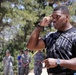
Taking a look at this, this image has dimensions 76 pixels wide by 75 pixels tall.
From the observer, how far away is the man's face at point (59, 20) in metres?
3.08

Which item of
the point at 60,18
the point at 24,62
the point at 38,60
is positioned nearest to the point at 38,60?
the point at 38,60

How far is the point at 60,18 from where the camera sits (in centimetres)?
308

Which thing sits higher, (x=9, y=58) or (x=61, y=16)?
(x=9, y=58)

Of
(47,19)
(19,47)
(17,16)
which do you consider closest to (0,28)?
(17,16)

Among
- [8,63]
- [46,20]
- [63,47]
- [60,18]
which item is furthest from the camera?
[8,63]

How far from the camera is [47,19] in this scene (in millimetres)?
3199

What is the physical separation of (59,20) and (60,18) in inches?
1.0

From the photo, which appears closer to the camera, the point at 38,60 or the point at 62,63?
the point at 62,63

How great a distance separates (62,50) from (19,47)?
20206 mm

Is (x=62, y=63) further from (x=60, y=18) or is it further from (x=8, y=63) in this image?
(x=8, y=63)

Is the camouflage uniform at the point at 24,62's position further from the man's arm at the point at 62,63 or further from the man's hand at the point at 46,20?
the man's arm at the point at 62,63

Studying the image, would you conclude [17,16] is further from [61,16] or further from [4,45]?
[61,16]

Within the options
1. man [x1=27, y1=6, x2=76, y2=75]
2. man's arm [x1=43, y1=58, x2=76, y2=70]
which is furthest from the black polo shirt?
man's arm [x1=43, y1=58, x2=76, y2=70]

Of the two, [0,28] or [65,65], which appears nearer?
[65,65]
